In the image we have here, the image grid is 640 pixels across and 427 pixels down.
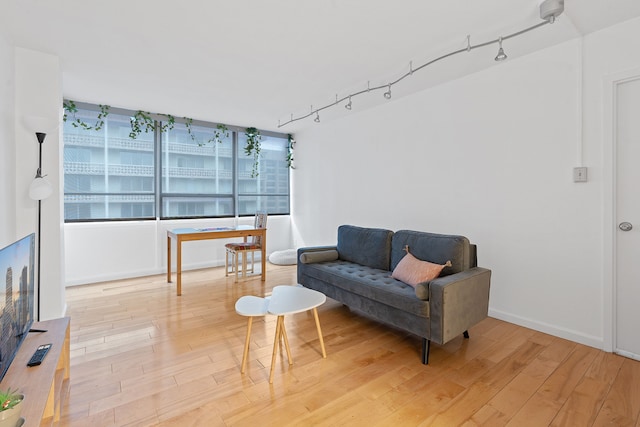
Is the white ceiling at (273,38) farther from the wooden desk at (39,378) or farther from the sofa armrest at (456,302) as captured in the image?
the wooden desk at (39,378)

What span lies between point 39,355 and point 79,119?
3.86 metres

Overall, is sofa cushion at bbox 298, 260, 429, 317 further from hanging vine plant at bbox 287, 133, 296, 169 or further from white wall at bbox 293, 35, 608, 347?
hanging vine plant at bbox 287, 133, 296, 169

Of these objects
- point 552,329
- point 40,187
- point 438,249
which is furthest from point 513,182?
point 40,187

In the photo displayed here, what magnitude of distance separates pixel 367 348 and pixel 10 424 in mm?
2078

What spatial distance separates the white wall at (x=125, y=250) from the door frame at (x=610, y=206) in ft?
16.1

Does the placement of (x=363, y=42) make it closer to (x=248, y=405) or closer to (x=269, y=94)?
(x=269, y=94)

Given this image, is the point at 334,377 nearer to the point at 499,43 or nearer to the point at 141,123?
the point at 499,43

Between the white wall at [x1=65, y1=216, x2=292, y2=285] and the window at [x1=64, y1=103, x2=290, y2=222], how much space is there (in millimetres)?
170

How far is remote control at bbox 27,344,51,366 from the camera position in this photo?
148 centimetres

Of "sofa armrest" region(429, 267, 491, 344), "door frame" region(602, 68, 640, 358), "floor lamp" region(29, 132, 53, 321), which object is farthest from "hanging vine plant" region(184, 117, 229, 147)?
"door frame" region(602, 68, 640, 358)

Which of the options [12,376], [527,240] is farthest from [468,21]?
[12,376]

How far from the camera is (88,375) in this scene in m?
2.12

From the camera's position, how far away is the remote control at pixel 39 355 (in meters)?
1.48

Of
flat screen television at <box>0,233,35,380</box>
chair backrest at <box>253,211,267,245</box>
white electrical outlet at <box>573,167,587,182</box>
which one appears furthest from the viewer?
chair backrest at <box>253,211,267,245</box>
